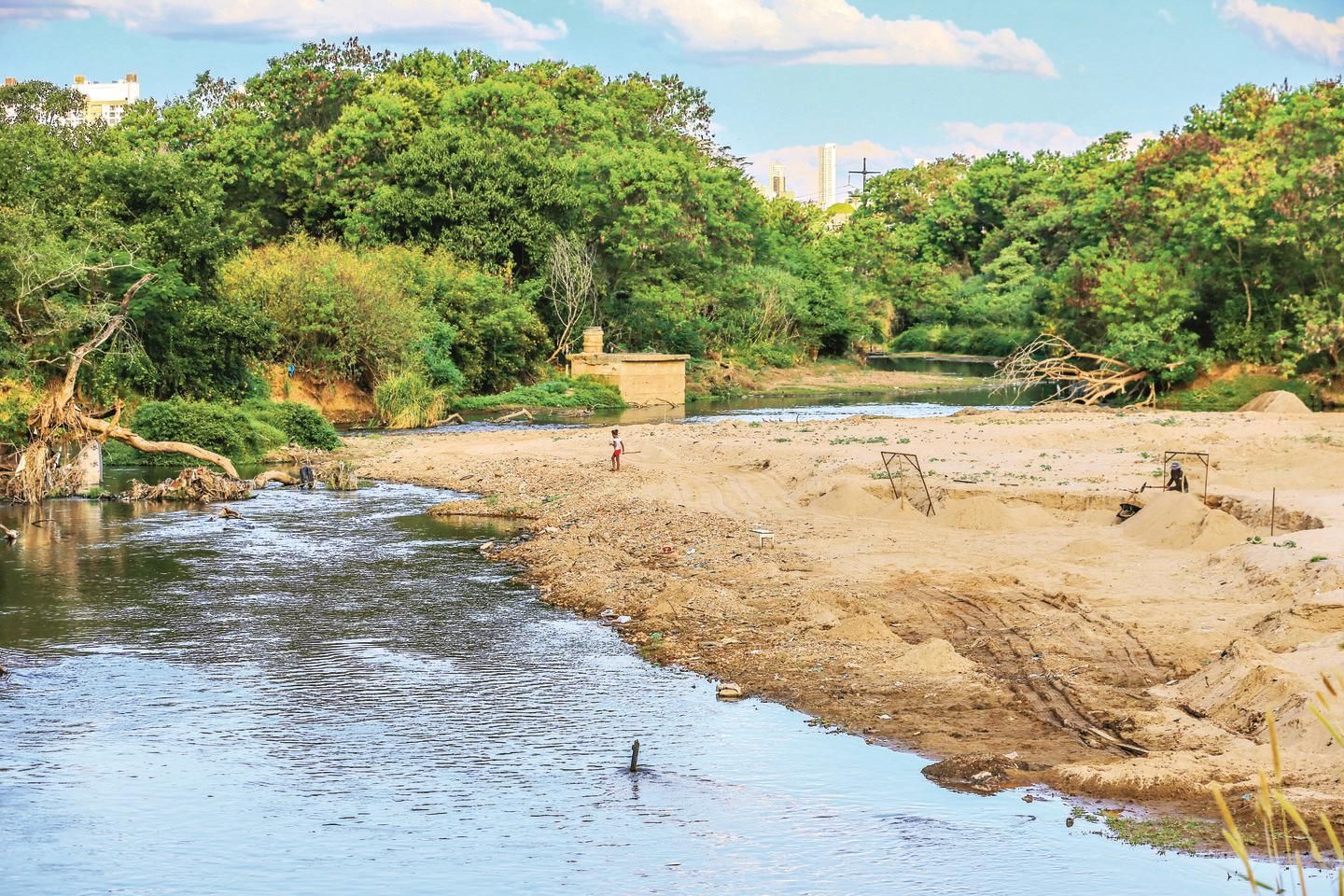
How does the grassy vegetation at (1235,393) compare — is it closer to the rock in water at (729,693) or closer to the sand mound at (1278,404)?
the sand mound at (1278,404)

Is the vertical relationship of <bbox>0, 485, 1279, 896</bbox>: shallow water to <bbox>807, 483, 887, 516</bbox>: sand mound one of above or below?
below

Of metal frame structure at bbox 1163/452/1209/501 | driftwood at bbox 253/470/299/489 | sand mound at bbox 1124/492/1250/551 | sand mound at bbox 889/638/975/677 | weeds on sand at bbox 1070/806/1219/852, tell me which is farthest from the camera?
driftwood at bbox 253/470/299/489

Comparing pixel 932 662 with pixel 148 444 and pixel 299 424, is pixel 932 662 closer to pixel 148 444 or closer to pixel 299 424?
pixel 148 444

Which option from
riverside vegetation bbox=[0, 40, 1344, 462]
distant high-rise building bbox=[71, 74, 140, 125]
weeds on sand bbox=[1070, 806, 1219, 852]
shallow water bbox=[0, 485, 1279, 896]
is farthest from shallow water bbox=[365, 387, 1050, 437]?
distant high-rise building bbox=[71, 74, 140, 125]

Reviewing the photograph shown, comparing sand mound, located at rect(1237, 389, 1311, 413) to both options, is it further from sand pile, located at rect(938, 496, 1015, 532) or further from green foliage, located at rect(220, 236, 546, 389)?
green foliage, located at rect(220, 236, 546, 389)

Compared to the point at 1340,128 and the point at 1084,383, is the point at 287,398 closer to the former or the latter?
the point at 1084,383

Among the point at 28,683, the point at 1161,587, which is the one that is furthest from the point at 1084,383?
the point at 28,683

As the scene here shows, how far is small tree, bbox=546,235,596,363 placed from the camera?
204ft

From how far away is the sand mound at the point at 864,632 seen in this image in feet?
60.3

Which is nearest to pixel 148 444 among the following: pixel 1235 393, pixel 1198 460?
pixel 1198 460

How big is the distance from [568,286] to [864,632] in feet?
147

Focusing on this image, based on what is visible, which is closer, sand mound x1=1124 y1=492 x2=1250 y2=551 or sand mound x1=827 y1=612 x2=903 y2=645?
sand mound x1=827 y1=612 x2=903 y2=645

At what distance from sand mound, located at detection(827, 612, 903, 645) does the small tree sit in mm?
44346

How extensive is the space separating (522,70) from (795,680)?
64481 millimetres
